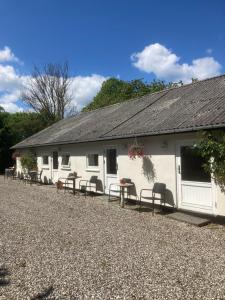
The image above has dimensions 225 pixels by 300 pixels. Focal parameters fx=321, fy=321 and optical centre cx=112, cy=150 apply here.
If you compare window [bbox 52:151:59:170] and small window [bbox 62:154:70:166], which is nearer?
small window [bbox 62:154:70:166]

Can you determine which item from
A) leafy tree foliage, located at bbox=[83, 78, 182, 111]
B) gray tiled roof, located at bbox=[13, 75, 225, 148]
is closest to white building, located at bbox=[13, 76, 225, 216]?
gray tiled roof, located at bbox=[13, 75, 225, 148]

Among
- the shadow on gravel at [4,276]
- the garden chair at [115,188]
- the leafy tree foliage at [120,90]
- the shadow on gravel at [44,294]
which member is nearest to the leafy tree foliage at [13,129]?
the leafy tree foliage at [120,90]

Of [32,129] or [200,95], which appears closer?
[200,95]

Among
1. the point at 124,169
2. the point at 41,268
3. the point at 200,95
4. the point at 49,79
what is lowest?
the point at 41,268

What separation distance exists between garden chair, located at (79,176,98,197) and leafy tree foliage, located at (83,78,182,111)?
25.3 metres

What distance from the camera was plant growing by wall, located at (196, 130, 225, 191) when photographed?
25.5ft

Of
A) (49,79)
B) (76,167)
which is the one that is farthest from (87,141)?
(49,79)

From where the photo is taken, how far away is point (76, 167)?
1614 cm

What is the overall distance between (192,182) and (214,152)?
1.45 m

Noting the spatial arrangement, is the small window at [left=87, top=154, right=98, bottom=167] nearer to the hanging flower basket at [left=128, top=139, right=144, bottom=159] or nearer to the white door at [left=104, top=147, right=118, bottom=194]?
the white door at [left=104, top=147, right=118, bottom=194]

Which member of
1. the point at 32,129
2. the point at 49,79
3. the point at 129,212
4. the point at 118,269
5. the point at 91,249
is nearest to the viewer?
the point at 118,269

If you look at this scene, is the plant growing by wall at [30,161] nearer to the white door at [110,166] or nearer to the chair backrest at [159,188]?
the white door at [110,166]

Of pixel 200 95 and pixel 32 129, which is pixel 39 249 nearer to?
pixel 200 95

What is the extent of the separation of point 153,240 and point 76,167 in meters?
9.69
